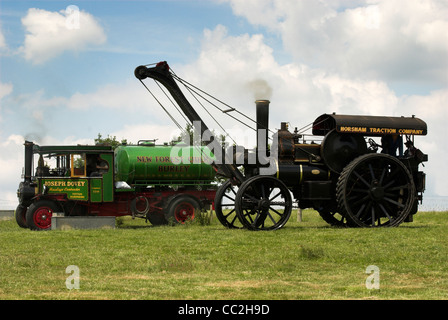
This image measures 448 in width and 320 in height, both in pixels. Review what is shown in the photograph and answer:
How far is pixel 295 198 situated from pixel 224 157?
7.43 ft

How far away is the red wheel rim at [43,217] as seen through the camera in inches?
830

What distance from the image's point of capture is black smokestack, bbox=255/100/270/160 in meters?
17.8

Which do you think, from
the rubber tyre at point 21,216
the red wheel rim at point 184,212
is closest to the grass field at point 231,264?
the rubber tyre at point 21,216

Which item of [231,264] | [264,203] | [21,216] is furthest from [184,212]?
[231,264]

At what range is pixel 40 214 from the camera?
21156mm

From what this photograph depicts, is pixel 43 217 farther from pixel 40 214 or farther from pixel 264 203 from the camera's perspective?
pixel 264 203

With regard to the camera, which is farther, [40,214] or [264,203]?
[40,214]

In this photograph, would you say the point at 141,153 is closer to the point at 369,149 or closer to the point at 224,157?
the point at 224,157

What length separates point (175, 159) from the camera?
24.1 meters

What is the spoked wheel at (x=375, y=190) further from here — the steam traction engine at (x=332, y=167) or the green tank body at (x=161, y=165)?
the green tank body at (x=161, y=165)

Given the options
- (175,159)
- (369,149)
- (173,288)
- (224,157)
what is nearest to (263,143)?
(224,157)

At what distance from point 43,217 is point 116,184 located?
3.29 m

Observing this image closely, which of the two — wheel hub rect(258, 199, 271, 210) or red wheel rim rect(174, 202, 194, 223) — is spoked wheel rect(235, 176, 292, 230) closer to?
wheel hub rect(258, 199, 271, 210)

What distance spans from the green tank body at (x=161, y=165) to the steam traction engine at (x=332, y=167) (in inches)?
225
